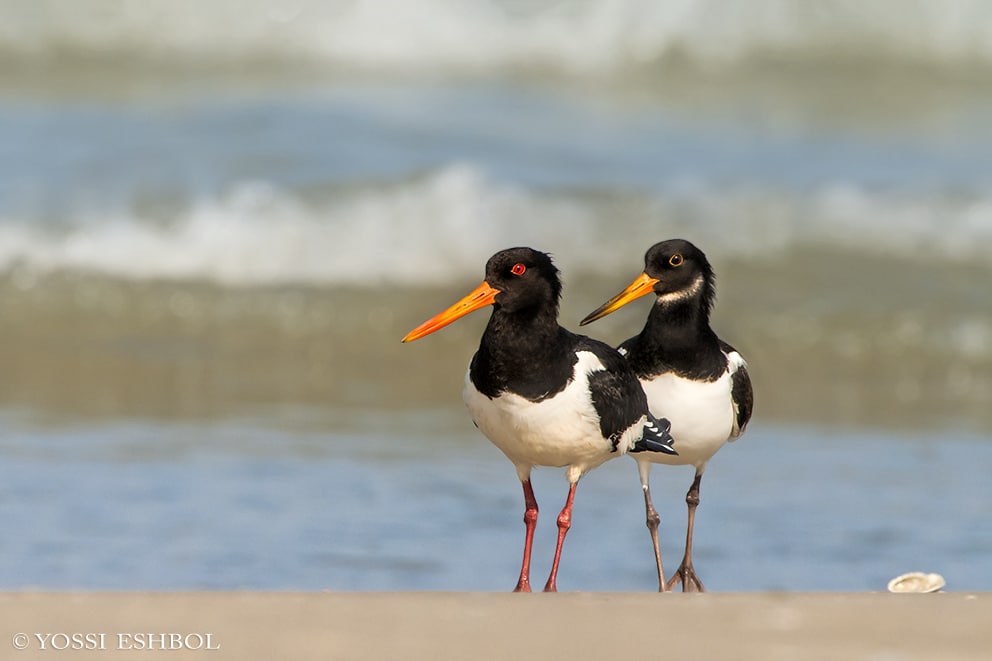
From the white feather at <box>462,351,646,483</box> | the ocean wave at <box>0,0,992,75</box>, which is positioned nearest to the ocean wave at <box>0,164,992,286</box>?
the ocean wave at <box>0,0,992,75</box>

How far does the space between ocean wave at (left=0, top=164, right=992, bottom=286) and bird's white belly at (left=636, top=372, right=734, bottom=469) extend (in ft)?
22.5

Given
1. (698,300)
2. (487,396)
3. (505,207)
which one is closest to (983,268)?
(505,207)

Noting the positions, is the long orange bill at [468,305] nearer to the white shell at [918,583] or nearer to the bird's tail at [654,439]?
the bird's tail at [654,439]

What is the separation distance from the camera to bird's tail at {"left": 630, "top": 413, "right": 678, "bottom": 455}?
502 cm

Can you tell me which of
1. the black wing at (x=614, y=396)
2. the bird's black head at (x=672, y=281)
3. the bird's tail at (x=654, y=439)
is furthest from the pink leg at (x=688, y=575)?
the bird's black head at (x=672, y=281)

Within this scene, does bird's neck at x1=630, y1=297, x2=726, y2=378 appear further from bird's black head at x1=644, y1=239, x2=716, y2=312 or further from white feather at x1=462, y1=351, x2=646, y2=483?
white feather at x1=462, y1=351, x2=646, y2=483

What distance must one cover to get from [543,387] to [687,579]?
1.15m

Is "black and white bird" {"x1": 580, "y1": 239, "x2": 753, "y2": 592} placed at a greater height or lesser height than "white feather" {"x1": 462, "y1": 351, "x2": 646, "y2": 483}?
greater

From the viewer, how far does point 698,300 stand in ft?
17.6

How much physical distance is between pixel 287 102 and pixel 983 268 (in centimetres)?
709

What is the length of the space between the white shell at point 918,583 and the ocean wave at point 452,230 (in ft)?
23.7

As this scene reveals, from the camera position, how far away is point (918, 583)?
511cm

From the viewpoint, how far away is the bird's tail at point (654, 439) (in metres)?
5.02

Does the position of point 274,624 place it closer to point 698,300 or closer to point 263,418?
point 698,300
